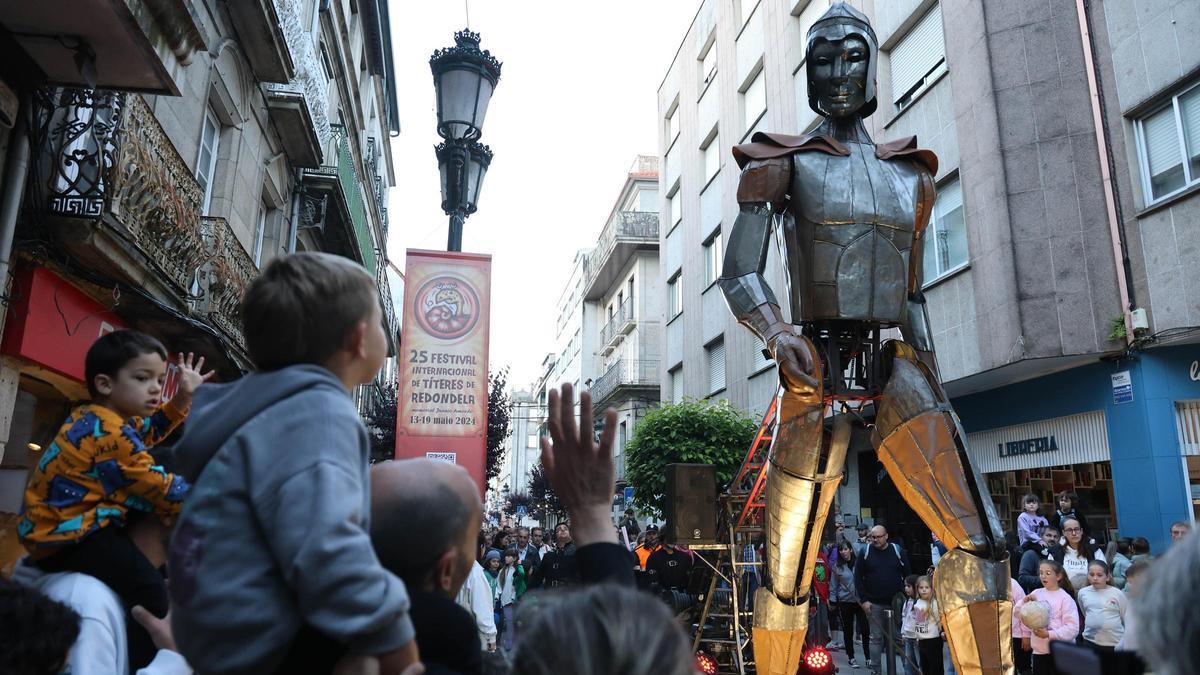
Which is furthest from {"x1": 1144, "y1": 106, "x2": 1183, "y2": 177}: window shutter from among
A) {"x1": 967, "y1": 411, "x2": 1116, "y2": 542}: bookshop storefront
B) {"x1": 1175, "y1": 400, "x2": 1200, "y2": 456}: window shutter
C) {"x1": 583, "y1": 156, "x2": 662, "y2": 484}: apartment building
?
{"x1": 583, "y1": 156, "x2": 662, "y2": 484}: apartment building

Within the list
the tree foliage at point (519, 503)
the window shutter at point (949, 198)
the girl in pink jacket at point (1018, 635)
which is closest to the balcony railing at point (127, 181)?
the girl in pink jacket at point (1018, 635)

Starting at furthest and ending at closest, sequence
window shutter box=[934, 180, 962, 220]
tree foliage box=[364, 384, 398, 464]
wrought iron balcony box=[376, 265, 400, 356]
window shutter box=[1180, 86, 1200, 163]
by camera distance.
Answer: wrought iron balcony box=[376, 265, 400, 356] → tree foliage box=[364, 384, 398, 464] → window shutter box=[934, 180, 962, 220] → window shutter box=[1180, 86, 1200, 163]

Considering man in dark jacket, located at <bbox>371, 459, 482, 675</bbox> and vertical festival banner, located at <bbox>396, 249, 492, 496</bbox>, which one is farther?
vertical festival banner, located at <bbox>396, 249, 492, 496</bbox>

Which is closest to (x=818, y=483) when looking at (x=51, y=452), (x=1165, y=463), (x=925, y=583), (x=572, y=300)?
(x=51, y=452)

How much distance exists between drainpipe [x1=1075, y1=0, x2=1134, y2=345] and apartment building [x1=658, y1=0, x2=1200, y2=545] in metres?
0.02

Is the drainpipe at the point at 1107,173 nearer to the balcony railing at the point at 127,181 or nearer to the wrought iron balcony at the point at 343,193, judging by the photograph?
the balcony railing at the point at 127,181

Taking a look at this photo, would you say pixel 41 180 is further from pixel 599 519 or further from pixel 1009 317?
pixel 1009 317

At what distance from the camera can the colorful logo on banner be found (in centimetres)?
570

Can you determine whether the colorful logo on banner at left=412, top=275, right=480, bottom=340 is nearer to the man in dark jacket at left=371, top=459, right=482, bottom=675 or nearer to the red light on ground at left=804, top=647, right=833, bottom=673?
the red light on ground at left=804, top=647, right=833, bottom=673

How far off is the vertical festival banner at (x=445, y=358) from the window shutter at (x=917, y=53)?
9.99 metres

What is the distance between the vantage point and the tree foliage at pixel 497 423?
21219mm

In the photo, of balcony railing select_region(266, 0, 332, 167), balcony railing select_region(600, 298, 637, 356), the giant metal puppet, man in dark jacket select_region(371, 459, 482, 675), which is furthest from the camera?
balcony railing select_region(600, 298, 637, 356)

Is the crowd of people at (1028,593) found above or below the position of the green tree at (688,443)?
below

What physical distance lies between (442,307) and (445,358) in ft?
1.16
